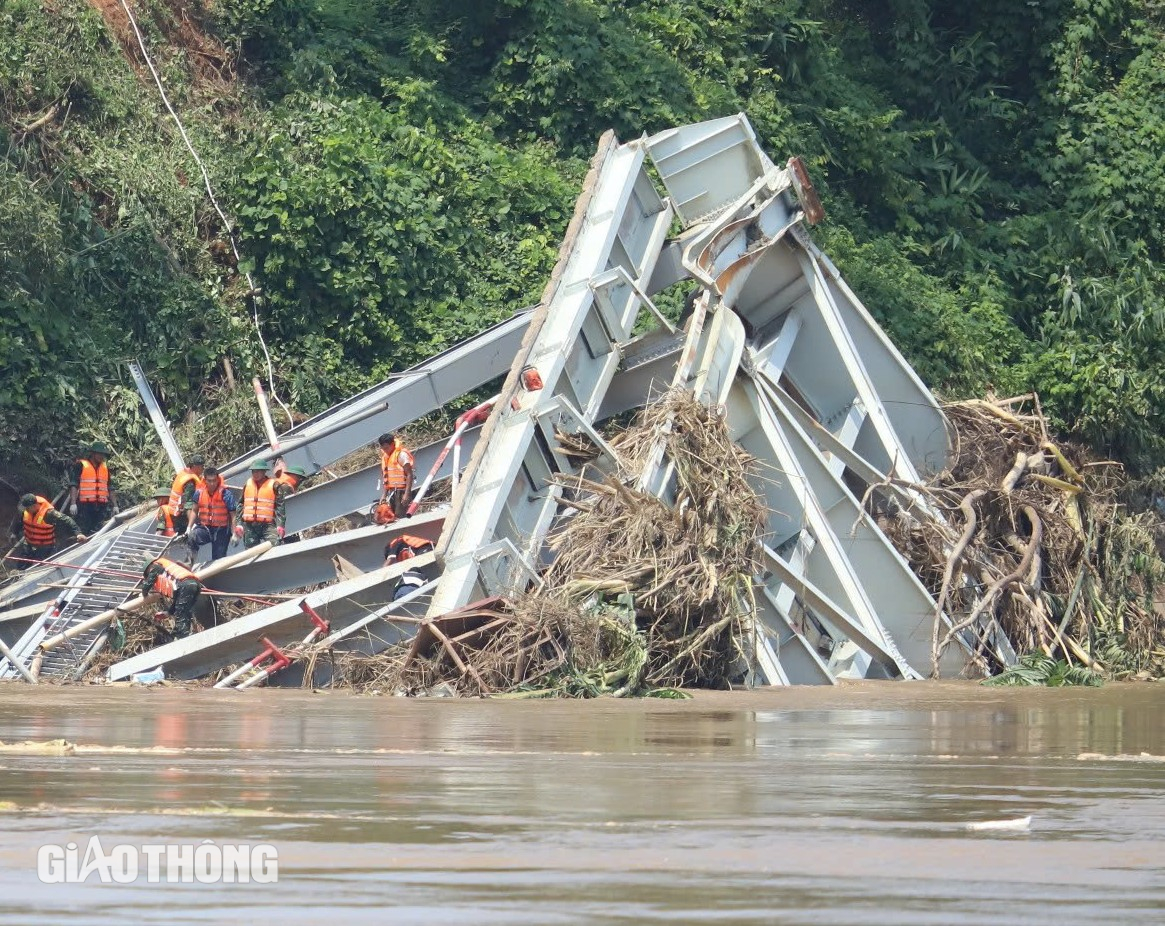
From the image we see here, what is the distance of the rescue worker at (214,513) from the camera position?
1667 centimetres

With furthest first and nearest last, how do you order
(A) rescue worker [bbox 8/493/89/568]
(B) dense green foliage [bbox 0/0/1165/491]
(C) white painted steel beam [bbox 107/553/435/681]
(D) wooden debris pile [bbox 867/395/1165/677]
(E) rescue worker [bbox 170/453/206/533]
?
1. (B) dense green foliage [bbox 0/0/1165/491]
2. (A) rescue worker [bbox 8/493/89/568]
3. (D) wooden debris pile [bbox 867/395/1165/677]
4. (E) rescue worker [bbox 170/453/206/533]
5. (C) white painted steel beam [bbox 107/553/435/681]

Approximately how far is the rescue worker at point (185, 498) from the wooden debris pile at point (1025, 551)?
249 inches

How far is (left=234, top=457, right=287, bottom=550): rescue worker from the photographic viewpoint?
54.0 ft

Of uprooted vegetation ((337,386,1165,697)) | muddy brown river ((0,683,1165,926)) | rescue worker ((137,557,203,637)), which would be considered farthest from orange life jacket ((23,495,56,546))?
muddy brown river ((0,683,1165,926))

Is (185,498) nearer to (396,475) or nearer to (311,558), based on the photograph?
(396,475)

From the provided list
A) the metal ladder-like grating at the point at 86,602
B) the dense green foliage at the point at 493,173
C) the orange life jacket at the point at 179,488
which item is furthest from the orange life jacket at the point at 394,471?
the dense green foliage at the point at 493,173

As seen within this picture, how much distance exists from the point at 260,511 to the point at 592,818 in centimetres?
1130

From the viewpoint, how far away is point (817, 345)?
59.1ft

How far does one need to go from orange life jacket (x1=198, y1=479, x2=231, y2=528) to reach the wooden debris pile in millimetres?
6054

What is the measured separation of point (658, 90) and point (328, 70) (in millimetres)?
4699

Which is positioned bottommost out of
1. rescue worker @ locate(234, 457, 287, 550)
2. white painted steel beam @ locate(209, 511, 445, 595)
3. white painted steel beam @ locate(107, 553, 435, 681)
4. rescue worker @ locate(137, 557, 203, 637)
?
white painted steel beam @ locate(107, 553, 435, 681)

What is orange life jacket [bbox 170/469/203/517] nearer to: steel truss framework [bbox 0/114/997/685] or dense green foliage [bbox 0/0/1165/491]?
steel truss framework [bbox 0/114/997/685]

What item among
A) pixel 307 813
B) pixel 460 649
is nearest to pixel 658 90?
pixel 460 649

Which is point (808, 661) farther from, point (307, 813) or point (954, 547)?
point (307, 813)
